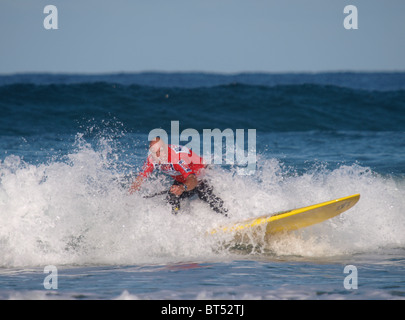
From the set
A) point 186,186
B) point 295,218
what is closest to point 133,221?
point 186,186

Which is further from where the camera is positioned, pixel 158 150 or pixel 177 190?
pixel 177 190

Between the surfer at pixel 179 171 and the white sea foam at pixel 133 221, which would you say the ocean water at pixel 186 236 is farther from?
the surfer at pixel 179 171

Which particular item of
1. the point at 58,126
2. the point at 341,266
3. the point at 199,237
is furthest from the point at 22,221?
the point at 58,126

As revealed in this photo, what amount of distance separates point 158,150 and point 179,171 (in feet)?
1.33

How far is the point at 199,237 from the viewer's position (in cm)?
693

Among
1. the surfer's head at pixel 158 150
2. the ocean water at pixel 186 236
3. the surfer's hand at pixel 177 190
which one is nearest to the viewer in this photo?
the ocean water at pixel 186 236

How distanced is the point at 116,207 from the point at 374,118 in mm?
15945

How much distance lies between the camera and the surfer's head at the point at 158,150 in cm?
673

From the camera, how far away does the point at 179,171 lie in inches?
273

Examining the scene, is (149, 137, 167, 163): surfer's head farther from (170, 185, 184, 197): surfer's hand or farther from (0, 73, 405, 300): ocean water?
(0, 73, 405, 300): ocean water

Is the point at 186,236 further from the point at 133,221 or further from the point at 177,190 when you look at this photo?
the point at 133,221

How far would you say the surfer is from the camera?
6809mm

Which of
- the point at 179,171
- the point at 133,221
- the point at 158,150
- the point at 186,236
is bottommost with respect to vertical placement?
the point at 186,236

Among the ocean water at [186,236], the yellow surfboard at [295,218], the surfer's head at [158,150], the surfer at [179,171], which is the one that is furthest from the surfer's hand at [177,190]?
the yellow surfboard at [295,218]
